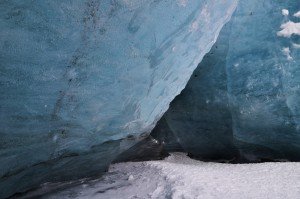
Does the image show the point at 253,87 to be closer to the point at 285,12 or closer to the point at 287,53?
the point at 287,53

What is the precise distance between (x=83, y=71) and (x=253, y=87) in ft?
6.28

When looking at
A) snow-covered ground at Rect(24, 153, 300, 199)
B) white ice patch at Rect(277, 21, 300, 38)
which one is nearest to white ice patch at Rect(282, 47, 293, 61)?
white ice patch at Rect(277, 21, 300, 38)

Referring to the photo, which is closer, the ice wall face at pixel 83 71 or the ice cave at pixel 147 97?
the ice wall face at pixel 83 71

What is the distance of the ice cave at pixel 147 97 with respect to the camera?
1.60m

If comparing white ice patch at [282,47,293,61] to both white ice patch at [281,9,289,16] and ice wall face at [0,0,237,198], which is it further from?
ice wall face at [0,0,237,198]

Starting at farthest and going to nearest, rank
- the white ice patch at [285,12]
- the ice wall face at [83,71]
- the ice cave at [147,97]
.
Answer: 1. the white ice patch at [285,12]
2. the ice cave at [147,97]
3. the ice wall face at [83,71]

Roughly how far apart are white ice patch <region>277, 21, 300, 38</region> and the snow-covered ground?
3.94ft

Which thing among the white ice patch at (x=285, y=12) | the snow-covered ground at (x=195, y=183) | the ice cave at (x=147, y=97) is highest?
the white ice patch at (x=285, y=12)

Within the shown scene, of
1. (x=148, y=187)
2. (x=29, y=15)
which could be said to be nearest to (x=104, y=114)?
(x=148, y=187)

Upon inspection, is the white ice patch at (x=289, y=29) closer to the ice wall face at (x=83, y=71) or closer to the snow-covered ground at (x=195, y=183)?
the ice wall face at (x=83, y=71)

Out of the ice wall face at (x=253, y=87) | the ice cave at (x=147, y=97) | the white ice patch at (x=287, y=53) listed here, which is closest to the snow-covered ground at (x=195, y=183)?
the ice cave at (x=147, y=97)

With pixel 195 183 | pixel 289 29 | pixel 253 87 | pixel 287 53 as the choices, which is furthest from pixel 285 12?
pixel 195 183

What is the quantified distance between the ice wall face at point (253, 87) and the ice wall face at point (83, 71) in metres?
0.47

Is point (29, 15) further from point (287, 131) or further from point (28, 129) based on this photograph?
point (287, 131)
